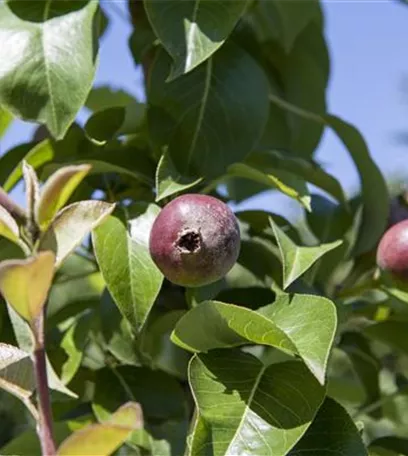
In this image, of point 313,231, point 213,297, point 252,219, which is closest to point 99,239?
point 213,297

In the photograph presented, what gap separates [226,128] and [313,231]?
0.18m

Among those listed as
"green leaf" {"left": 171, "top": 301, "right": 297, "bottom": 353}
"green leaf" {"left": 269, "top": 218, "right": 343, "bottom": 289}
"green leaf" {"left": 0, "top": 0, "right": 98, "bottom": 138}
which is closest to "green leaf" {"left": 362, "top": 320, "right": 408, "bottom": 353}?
"green leaf" {"left": 269, "top": 218, "right": 343, "bottom": 289}

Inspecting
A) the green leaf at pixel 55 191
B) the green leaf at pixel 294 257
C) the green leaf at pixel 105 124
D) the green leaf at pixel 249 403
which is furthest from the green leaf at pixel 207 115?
the green leaf at pixel 55 191

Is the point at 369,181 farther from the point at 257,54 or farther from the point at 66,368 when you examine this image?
the point at 66,368

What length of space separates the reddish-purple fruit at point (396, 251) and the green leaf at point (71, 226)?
0.34m

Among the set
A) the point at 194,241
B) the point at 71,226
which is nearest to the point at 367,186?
the point at 194,241

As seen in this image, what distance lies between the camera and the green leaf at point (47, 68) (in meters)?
0.82

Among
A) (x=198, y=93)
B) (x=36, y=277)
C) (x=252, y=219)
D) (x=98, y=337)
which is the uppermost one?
(x=36, y=277)

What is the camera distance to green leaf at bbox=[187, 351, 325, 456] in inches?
26.5

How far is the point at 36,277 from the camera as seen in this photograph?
53cm

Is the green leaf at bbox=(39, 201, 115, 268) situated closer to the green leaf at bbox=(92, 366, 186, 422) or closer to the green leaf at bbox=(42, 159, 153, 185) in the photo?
the green leaf at bbox=(42, 159, 153, 185)

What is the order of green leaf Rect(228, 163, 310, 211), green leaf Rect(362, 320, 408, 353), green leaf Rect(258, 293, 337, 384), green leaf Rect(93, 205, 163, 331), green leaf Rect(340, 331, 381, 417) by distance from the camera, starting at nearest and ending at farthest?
green leaf Rect(258, 293, 337, 384) → green leaf Rect(93, 205, 163, 331) → green leaf Rect(228, 163, 310, 211) → green leaf Rect(362, 320, 408, 353) → green leaf Rect(340, 331, 381, 417)

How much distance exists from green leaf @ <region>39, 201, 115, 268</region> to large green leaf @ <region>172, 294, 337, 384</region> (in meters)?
0.15

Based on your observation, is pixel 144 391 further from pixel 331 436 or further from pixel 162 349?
pixel 331 436
